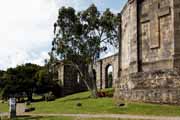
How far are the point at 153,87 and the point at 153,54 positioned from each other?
267 cm

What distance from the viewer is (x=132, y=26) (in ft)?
93.3

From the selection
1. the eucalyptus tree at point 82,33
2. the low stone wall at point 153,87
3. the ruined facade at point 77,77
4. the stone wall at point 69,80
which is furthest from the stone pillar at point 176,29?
the stone wall at point 69,80

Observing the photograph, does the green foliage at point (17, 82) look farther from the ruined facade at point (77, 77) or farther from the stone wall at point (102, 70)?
the stone wall at point (102, 70)

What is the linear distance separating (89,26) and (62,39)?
3120 mm

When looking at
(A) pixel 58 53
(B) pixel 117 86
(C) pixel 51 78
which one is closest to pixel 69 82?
(C) pixel 51 78

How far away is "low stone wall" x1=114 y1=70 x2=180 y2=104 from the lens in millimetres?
22984

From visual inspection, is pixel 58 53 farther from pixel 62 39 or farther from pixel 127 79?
pixel 127 79

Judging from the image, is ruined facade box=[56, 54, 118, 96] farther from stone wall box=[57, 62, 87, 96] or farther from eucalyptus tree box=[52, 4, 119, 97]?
eucalyptus tree box=[52, 4, 119, 97]

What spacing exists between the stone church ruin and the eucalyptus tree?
12.3 m

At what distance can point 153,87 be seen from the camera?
24.5m

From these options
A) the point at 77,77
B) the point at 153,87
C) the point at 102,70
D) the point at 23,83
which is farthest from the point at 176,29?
the point at 77,77

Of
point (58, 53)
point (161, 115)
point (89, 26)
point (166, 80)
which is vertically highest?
point (89, 26)

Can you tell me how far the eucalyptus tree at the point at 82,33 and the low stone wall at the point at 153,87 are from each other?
15.1 metres

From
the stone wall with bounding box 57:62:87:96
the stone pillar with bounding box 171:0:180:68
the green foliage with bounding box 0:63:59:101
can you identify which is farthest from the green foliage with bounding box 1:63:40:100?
the stone pillar with bounding box 171:0:180:68
